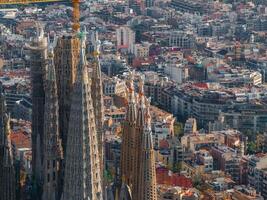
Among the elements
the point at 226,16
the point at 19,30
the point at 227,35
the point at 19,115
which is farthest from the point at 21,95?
the point at 226,16

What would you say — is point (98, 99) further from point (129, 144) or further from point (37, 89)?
point (37, 89)

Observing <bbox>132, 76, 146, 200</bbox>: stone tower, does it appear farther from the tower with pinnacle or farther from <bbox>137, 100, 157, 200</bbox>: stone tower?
<bbox>137, 100, 157, 200</bbox>: stone tower

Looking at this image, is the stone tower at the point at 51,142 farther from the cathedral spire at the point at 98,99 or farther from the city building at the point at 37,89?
the cathedral spire at the point at 98,99

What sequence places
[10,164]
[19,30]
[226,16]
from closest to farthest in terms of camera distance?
[10,164] < [19,30] < [226,16]

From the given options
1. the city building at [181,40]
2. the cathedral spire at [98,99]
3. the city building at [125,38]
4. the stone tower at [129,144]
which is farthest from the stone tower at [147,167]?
the city building at [181,40]

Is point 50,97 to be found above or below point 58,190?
above

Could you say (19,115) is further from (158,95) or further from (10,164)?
(10,164)
